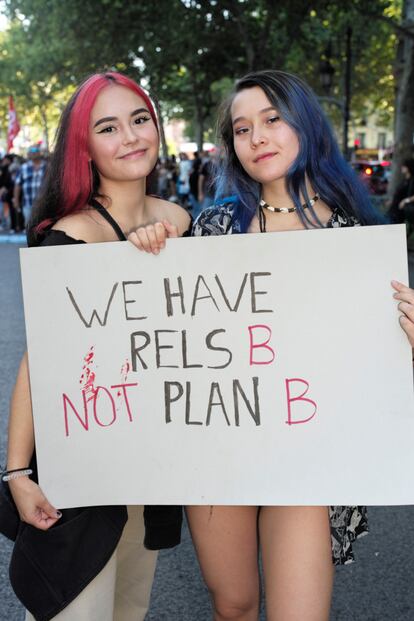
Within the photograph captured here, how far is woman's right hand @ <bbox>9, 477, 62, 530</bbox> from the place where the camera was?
6.20 feet

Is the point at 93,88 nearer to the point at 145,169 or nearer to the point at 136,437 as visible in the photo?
the point at 145,169

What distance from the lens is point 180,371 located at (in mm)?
1856

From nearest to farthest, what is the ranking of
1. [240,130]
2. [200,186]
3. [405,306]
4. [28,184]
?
[405,306] → [240,130] → [28,184] → [200,186]

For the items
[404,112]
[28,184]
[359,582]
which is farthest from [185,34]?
[359,582]

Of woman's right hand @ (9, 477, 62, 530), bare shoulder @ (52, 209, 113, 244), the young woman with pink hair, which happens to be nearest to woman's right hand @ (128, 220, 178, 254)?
the young woman with pink hair

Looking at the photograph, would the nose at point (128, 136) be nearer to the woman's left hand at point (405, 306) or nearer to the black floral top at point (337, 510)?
the black floral top at point (337, 510)

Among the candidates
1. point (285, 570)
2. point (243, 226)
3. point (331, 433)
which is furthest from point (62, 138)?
point (285, 570)

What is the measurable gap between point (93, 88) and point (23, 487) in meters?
1.06

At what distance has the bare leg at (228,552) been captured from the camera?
2.02 m

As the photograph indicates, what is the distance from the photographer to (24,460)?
1923mm

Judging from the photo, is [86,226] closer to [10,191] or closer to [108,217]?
[108,217]

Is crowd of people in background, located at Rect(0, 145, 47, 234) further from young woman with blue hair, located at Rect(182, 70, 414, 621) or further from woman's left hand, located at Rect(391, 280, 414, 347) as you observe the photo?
woman's left hand, located at Rect(391, 280, 414, 347)

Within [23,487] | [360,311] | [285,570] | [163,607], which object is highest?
[360,311]

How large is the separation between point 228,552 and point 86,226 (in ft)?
3.18
